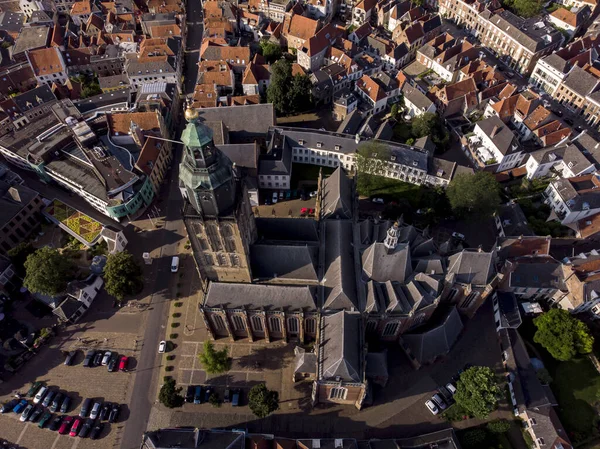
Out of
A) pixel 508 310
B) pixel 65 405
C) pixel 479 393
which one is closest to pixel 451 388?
pixel 479 393

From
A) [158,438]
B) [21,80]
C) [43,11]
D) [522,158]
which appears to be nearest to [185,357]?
[158,438]

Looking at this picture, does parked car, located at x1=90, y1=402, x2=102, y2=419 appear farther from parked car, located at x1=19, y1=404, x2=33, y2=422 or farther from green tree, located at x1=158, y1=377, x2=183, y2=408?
green tree, located at x1=158, y1=377, x2=183, y2=408

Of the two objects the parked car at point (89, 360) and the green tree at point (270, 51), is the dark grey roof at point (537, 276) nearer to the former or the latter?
the parked car at point (89, 360)

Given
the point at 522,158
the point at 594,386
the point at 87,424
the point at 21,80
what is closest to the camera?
the point at 87,424

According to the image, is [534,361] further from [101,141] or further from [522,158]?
[101,141]

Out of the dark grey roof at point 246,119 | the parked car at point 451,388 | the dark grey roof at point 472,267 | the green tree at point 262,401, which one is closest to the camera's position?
the green tree at point 262,401

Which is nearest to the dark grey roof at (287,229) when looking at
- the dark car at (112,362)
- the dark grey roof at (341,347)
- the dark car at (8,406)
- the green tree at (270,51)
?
the dark grey roof at (341,347)

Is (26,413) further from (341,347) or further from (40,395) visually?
(341,347)
